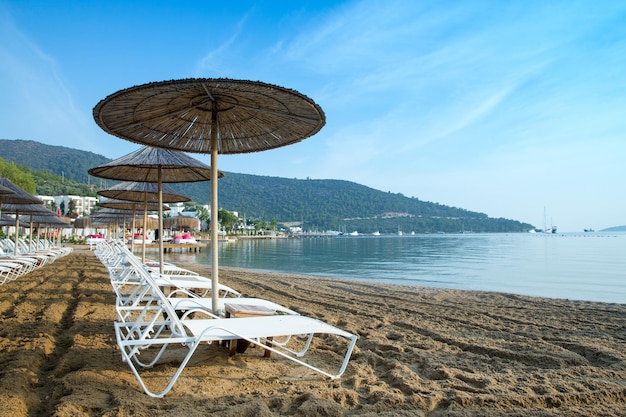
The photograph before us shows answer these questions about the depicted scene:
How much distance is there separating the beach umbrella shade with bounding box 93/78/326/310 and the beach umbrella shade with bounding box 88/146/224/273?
0.99m

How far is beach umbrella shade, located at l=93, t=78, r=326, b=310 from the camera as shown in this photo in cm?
311

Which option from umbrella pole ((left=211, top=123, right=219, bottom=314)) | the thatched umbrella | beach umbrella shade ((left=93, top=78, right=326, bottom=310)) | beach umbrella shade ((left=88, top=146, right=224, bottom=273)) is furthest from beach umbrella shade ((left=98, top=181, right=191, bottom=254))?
the thatched umbrella

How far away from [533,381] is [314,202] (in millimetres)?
154347

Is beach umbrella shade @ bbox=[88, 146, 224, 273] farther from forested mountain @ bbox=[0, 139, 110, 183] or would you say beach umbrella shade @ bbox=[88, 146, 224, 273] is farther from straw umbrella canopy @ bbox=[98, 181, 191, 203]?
forested mountain @ bbox=[0, 139, 110, 183]

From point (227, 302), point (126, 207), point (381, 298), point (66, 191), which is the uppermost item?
point (66, 191)

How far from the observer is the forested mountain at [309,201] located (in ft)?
460

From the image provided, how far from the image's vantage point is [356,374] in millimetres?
3146

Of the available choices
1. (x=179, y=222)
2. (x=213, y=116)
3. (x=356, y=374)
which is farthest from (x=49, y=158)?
(x=356, y=374)

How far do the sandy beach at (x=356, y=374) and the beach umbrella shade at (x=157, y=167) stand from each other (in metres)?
2.02

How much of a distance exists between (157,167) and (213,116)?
3.53m

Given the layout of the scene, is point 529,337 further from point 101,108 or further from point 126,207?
point 126,207

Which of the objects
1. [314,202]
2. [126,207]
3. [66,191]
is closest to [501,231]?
[314,202]

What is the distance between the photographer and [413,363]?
3543 millimetres

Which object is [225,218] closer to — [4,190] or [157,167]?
[4,190]
